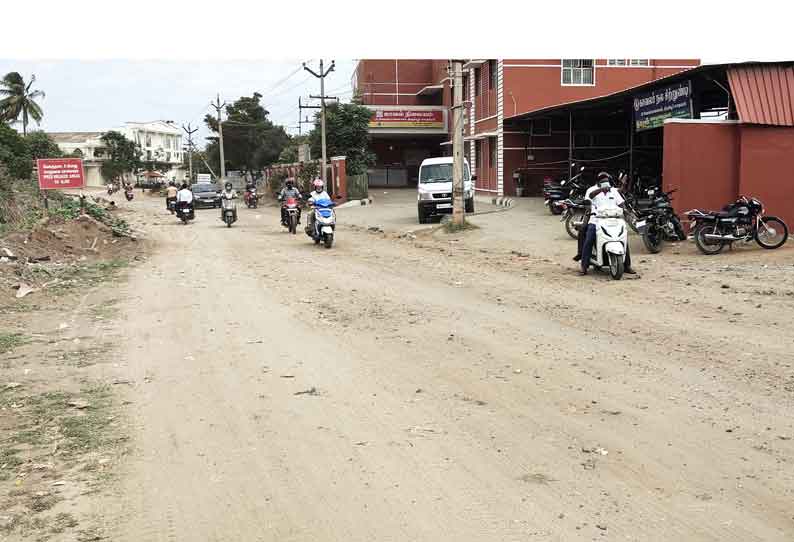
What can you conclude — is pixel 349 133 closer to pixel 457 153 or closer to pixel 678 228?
pixel 457 153

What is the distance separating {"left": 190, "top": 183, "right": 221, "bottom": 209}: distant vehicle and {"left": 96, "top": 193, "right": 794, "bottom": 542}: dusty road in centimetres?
3345

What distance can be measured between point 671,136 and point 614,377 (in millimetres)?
11196

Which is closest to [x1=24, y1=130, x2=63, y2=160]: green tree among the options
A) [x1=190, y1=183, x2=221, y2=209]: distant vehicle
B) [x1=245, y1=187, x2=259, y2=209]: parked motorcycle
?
[x1=190, y1=183, x2=221, y2=209]: distant vehicle

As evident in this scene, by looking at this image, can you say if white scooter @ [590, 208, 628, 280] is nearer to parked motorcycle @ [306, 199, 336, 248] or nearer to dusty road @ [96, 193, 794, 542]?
dusty road @ [96, 193, 794, 542]

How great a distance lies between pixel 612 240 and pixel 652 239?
3581mm

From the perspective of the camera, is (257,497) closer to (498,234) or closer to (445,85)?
(498,234)

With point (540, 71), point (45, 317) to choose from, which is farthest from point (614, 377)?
point (540, 71)

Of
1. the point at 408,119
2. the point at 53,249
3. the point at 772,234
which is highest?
the point at 408,119

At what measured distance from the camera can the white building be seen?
8400cm

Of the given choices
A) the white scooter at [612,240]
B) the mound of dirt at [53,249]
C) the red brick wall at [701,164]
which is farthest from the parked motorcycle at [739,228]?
the mound of dirt at [53,249]

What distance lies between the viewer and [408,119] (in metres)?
47.7

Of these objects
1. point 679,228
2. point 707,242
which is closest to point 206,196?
point 679,228

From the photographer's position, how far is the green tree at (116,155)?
75.8m

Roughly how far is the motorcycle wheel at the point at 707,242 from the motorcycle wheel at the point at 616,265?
3261 millimetres
